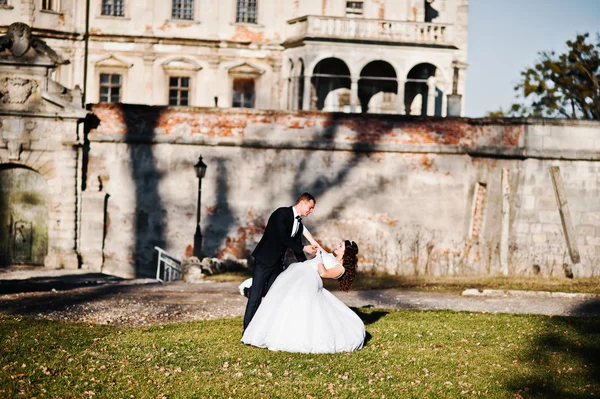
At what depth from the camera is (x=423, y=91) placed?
36.2 m

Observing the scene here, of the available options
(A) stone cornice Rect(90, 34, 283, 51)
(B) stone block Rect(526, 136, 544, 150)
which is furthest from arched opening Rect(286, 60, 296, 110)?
(B) stone block Rect(526, 136, 544, 150)

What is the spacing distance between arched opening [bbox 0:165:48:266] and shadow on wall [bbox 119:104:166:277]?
2279 mm

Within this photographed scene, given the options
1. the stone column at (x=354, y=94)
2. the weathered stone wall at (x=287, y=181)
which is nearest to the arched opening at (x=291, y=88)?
the stone column at (x=354, y=94)

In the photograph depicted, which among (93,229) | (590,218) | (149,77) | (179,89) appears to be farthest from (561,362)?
(149,77)

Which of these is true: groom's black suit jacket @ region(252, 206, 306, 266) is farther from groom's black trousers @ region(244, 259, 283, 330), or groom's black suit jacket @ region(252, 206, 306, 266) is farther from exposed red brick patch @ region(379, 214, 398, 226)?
exposed red brick patch @ region(379, 214, 398, 226)

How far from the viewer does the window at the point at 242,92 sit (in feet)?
117

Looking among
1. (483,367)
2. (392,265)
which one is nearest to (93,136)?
(392,265)

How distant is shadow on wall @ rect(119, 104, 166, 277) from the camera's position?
928 inches

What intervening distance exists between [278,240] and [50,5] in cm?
2562

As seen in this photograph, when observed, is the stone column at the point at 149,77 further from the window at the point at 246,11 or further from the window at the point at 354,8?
the window at the point at 354,8

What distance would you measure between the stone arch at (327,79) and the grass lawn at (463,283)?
50.1 ft

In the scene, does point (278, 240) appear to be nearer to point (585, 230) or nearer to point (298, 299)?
point (298, 299)

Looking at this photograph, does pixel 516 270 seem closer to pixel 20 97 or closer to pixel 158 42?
pixel 20 97

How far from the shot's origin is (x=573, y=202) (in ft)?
70.3
